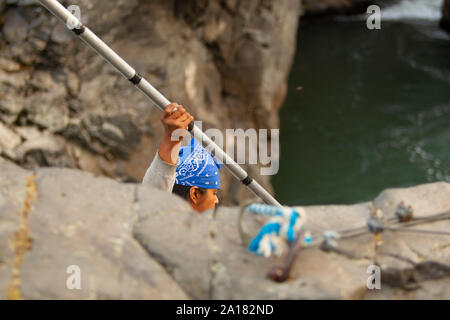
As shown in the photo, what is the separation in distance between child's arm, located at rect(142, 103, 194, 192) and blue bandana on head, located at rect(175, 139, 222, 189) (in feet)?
1.30

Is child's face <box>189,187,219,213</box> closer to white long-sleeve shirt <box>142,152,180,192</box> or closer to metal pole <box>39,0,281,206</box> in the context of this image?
metal pole <box>39,0,281,206</box>

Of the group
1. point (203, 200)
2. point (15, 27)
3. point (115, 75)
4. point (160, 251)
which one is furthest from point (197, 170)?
point (15, 27)

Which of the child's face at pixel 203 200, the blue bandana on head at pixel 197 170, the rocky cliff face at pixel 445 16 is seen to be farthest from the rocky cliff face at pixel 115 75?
the rocky cliff face at pixel 445 16

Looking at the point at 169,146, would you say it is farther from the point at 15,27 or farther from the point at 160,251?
the point at 15,27

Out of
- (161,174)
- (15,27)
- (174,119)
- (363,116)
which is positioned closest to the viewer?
(174,119)

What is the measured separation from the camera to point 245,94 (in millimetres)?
7734

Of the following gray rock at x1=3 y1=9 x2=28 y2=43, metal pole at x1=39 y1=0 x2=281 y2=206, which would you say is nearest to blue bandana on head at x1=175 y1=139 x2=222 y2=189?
metal pole at x1=39 y1=0 x2=281 y2=206

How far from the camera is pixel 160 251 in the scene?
181 cm

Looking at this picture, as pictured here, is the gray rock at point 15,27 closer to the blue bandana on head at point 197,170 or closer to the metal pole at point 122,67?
the metal pole at point 122,67

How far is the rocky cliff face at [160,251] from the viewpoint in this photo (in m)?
1.72

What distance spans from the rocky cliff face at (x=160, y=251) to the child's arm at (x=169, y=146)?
577 mm

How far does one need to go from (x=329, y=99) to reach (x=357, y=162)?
251cm

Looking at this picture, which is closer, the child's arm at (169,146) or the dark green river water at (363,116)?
the child's arm at (169,146)

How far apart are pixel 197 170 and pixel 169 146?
53cm
